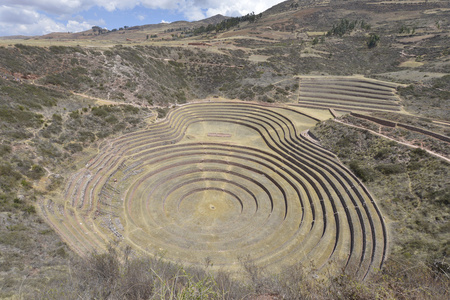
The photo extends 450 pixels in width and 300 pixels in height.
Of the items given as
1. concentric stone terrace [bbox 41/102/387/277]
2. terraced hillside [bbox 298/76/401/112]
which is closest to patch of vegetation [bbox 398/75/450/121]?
terraced hillside [bbox 298/76/401/112]

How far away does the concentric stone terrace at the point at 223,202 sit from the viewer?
16141mm

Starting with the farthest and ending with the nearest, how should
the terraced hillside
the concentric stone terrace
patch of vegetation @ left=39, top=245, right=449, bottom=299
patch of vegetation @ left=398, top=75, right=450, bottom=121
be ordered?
the terraced hillside, patch of vegetation @ left=398, top=75, right=450, bottom=121, the concentric stone terrace, patch of vegetation @ left=39, top=245, right=449, bottom=299

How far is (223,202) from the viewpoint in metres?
23.4

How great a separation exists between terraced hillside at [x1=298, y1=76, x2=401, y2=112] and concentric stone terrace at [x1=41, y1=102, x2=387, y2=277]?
398 inches

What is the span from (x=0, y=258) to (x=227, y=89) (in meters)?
44.8

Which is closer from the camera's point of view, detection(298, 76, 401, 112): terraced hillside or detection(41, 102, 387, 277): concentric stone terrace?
detection(41, 102, 387, 277): concentric stone terrace

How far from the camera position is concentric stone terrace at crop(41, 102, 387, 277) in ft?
53.0

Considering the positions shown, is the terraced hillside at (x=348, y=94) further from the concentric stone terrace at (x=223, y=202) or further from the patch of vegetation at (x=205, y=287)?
the patch of vegetation at (x=205, y=287)

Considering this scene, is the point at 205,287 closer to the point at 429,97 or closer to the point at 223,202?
the point at 223,202

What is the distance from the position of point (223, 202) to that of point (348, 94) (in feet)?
115

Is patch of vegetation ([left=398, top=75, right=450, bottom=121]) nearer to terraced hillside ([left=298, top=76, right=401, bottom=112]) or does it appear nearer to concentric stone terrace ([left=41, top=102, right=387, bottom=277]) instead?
terraced hillside ([left=298, top=76, right=401, bottom=112])

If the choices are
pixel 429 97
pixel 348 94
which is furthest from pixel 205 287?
pixel 429 97

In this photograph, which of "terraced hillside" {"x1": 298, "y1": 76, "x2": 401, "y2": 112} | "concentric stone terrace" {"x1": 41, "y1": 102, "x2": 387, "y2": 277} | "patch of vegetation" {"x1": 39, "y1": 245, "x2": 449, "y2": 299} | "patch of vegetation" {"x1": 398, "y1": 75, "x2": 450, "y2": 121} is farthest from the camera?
"terraced hillside" {"x1": 298, "y1": 76, "x2": 401, "y2": 112}

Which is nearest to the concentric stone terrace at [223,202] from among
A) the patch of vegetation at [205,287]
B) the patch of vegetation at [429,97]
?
the patch of vegetation at [205,287]
